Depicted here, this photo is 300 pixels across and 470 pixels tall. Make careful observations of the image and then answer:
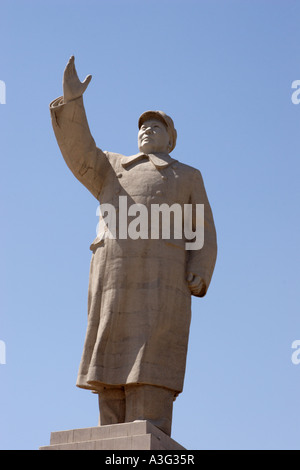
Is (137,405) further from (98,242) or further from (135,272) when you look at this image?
(98,242)

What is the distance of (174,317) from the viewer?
12.6m

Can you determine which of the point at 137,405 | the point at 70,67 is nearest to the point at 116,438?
the point at 137,405

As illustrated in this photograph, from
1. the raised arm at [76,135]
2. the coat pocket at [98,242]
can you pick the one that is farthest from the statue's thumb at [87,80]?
the coat pocket at [98,242]

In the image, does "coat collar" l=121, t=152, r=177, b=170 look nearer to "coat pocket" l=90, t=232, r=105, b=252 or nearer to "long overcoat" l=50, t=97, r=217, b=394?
"long overcoat" l=50, t=97, r=217, b=394

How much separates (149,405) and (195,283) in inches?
63.7

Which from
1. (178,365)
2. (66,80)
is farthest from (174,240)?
(66,80)

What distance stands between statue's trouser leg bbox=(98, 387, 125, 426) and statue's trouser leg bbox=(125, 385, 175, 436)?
14cm

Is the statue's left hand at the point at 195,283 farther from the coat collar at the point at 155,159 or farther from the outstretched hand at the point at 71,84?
the outstretched hand at the point at 71,84

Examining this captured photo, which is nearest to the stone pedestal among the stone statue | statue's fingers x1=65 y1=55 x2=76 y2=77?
the stone statue
